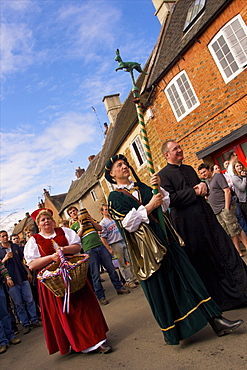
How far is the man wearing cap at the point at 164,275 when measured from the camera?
3276 millimetres

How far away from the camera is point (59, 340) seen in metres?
4.12

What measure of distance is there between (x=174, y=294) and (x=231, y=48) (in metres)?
9.23

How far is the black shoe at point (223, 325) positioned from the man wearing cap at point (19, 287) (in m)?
4.69

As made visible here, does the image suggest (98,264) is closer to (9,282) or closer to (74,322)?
(9,282)

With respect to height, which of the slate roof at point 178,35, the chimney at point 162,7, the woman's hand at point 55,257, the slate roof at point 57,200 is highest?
the chimney at point 162,7

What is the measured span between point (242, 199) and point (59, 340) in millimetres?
4821

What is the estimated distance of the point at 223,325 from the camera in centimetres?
327

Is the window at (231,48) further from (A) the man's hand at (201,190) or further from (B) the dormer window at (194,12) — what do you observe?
(A) the man's hand at (201,190)

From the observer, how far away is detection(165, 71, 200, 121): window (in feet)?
39.3

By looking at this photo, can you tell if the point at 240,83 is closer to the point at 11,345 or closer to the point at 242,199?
the point at 242,199

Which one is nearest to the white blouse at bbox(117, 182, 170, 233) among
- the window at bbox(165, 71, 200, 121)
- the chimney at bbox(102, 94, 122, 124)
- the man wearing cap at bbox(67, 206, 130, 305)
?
the man wearing cap at bbox(67, 206, 130, 305)

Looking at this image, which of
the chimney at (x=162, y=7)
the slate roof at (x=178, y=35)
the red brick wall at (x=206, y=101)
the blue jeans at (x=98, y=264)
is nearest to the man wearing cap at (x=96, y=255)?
the blue jeans at (x=98, y=264)

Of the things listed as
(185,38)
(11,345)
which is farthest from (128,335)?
(185,38)

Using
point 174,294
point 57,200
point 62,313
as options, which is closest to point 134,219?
point 174,294
